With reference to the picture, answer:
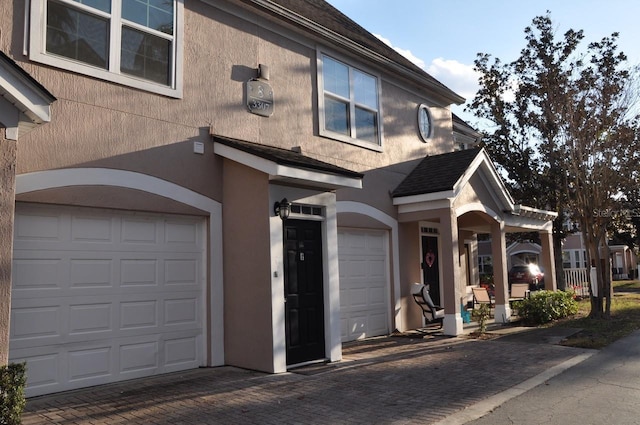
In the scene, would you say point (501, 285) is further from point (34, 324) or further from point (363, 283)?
point (34, 324)

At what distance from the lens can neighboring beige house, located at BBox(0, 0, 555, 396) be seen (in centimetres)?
650

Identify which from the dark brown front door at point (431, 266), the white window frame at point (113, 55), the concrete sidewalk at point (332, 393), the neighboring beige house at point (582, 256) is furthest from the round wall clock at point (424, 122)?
the neighboring beige house at point (582, 256)

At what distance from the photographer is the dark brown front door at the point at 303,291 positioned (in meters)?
8.27

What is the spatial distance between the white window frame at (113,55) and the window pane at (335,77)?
12.1 ft

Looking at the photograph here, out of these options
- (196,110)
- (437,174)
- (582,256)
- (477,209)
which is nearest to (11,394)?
(196,110)

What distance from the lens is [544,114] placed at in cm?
1462

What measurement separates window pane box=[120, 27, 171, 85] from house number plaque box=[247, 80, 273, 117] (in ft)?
5.33

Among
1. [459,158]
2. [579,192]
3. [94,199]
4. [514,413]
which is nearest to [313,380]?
[514,413]

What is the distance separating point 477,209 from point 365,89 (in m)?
4.17

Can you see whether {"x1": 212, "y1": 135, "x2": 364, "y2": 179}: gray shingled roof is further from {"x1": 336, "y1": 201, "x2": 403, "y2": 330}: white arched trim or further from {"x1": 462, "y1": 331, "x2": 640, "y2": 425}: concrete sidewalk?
{"x1": 462, "y1": 331, "x2": 640, "y2": 425}: concrete sidewalk

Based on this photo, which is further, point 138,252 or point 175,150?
point 175,150

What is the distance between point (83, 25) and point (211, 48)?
218 centimetres

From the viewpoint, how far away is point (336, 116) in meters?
11.3

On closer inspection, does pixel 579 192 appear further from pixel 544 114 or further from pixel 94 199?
pixel 94 199
